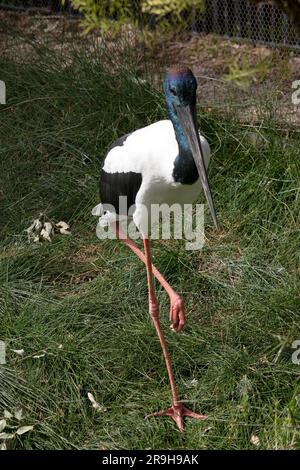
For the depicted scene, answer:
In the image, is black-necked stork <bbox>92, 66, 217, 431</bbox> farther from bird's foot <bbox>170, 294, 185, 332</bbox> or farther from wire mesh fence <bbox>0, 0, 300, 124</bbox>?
wire mesh fence <bbox>0, 0, 300, 124</bbox>

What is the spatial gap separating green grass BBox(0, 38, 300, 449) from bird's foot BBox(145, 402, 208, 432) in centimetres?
4

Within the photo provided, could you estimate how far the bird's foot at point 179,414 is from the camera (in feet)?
14.5

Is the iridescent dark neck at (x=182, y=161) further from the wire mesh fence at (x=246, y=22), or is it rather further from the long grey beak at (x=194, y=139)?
the wire mesh fence at (x=246, y=22)

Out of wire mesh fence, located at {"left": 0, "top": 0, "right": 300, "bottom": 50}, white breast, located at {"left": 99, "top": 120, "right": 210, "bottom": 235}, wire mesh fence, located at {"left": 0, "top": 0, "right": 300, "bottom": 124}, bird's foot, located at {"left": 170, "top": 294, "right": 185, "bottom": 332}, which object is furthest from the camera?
wire mesh fence, located at {"left": 0, "top": 0, "right": 300, "bottom": 50}

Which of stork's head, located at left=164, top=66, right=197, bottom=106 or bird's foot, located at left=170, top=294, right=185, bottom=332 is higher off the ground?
stork's head, located at left=164, top=66, right=197, bottom=106

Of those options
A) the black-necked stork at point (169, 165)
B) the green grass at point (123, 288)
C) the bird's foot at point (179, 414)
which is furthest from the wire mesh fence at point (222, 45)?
the bird's foot at point (179, 414)

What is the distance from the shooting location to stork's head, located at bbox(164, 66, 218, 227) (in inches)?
166

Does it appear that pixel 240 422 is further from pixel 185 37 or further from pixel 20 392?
pixel 185 37

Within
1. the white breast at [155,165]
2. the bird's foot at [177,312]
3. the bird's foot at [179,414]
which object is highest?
the white breast at [155,165]

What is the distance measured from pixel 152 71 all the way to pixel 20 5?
2383 millimetres

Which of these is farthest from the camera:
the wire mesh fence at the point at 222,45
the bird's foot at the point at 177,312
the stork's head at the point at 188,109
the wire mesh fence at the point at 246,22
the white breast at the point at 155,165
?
the wire mesh fence at the point at 246,22

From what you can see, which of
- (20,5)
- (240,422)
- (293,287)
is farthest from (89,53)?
(240,422)

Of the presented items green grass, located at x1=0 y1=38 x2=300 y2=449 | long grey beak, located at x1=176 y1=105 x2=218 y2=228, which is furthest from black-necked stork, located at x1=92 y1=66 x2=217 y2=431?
green grass, located at x1=0 y1=38 x2=300 y2=449

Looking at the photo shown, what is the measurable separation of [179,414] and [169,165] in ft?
3.59
